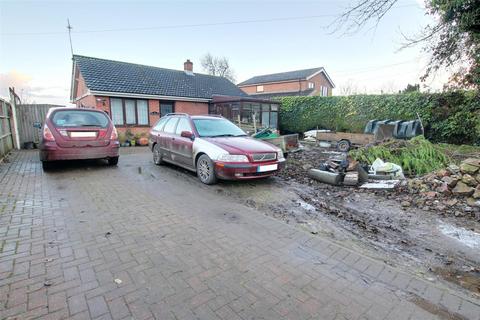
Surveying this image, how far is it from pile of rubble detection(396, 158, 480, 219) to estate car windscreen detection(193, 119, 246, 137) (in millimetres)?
4171

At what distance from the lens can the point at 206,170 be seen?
569 cm

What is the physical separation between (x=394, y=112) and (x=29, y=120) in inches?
743

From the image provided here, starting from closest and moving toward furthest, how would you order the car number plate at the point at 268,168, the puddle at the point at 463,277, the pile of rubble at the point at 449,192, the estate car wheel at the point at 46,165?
1. the puddle at the point at 463,277
2. the pile of rubble at the point at 449,192
3. the car number plate at the point at 268,168
4. the estate car wheel at the point at 46,165

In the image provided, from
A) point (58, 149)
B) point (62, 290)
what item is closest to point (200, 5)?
point (58, 149)

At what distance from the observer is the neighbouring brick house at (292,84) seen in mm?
32719

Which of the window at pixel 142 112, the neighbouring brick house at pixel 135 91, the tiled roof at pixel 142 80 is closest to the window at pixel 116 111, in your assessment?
the neighbouring brick house at pixel 135 91

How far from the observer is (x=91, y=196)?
15.3 feet

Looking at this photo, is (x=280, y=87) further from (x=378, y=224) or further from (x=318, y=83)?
(x=378, y=224)

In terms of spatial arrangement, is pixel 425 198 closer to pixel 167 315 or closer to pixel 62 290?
pixel 167 315

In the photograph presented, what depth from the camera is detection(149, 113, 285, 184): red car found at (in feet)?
17.2

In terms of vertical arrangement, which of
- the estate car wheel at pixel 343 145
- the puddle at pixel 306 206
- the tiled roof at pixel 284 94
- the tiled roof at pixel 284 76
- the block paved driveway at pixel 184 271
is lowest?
the puddle at pixel 306 206

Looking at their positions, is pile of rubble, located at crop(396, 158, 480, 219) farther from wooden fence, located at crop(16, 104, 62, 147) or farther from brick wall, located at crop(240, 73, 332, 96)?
brick wall, located at crop(240, 73, 332, 96)

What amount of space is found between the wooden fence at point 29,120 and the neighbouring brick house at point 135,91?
248cm

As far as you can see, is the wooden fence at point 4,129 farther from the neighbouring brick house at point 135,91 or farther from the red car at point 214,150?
the red car at point 214,150
